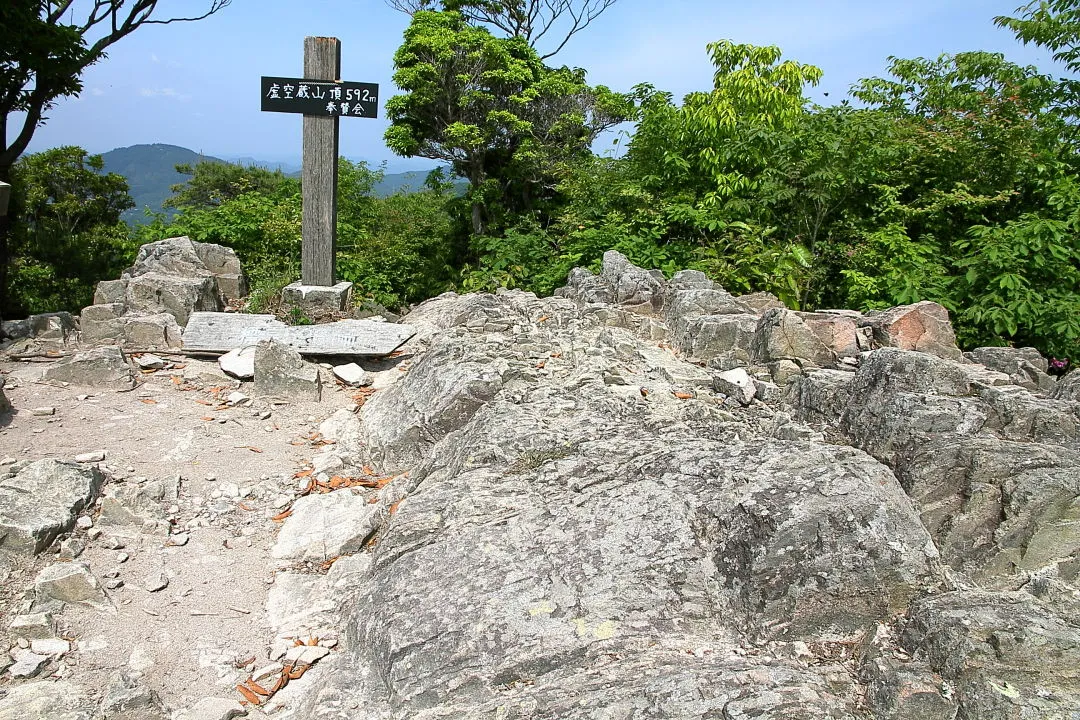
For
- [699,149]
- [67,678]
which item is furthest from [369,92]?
[67,678]

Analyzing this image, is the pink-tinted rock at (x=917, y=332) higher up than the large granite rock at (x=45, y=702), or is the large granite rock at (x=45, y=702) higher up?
the pink-tinted rock at (x=917, y=332)

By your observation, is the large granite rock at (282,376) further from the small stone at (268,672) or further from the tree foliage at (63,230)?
the tree foliage at (63,230)

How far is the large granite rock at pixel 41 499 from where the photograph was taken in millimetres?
3645

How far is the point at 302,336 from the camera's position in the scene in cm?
643

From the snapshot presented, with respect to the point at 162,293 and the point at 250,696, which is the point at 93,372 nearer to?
the point at 162,293

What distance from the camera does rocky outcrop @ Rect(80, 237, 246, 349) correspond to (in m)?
6.74

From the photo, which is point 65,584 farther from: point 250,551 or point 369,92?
point 369,92

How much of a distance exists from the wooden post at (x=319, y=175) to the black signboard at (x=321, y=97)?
0.34 ft

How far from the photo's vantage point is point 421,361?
577 centimetres

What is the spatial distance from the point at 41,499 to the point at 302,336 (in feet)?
8.98

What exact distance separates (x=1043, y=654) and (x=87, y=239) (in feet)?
52.6

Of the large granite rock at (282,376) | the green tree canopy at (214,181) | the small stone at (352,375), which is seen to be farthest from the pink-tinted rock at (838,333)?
the green tree canopy at (214,181)

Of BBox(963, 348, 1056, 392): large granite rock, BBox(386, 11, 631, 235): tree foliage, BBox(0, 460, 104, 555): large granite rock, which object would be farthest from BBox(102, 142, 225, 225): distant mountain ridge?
BBox(963, 348, 1056, 392): large granite rock

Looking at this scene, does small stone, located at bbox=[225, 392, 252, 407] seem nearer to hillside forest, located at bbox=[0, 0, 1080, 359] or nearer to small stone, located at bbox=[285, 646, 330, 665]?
hillside forest, located at bbox=[0, 0, 1080, 359]
